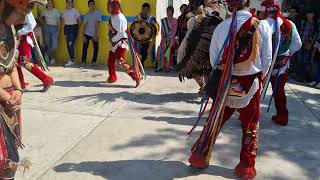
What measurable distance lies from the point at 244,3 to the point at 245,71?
2.12 ft

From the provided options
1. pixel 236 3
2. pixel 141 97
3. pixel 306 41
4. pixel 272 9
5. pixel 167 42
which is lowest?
pixel 141 97

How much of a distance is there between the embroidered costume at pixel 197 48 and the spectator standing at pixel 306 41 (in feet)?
15.0

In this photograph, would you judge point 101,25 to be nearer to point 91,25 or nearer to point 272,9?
point 91,25

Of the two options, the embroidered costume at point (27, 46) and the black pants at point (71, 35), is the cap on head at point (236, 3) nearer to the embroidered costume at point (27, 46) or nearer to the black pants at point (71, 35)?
the embroidered costume at point (27, 46)

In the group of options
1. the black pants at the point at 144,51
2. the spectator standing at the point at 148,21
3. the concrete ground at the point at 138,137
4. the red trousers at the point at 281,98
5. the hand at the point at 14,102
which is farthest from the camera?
the black pants at the point at 144,51

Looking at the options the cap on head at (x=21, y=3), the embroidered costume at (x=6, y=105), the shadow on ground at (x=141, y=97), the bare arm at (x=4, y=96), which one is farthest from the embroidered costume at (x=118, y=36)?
the bare arm at (x=4, y=96)

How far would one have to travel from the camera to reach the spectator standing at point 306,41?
31.4 feet

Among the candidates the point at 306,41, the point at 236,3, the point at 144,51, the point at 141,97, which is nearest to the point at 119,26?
the point at 141,97

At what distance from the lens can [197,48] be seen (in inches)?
206

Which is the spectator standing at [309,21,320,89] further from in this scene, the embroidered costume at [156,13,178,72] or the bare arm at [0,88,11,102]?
the bare arm at [0,88,11,102]

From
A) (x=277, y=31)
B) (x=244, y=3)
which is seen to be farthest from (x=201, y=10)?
(x=244, y=3)

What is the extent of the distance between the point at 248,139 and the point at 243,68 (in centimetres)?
71

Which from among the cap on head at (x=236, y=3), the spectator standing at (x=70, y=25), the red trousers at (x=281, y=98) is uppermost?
the cap on head at (x=236, y=3)

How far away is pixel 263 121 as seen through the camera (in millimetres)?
6215
